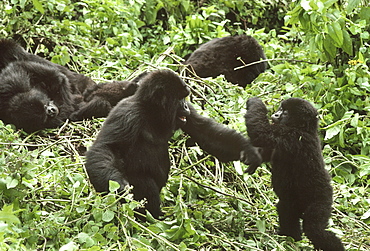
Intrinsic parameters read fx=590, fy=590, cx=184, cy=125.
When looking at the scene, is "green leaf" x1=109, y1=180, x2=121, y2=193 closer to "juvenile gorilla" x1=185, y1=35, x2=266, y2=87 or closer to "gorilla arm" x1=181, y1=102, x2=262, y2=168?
"gorilla arm" x1=181, y1=102, x2=262, y2=168

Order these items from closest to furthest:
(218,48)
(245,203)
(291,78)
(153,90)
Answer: (153,90), (245,203), (291,78), (218,48)

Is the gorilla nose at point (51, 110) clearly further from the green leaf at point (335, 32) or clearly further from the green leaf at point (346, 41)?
the green leaf at point (346, 41)

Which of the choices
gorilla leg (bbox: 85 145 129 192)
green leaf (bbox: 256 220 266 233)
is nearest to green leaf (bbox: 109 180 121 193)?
gorilla leg (bbox: 85 145 129 192)

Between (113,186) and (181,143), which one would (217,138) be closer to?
(181,143)

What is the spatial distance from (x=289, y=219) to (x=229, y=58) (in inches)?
150

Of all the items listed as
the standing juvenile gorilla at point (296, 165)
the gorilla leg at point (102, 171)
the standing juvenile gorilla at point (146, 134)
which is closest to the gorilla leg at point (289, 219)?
the standing juvenile gorilla at point (296, 165)

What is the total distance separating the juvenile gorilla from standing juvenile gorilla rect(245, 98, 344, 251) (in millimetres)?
3060

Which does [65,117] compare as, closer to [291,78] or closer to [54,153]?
[54,153]

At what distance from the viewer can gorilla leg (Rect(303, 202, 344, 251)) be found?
4.64 meters

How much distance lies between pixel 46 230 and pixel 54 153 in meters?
1.62

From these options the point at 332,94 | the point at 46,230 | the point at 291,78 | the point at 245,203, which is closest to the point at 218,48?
the point at 291,78

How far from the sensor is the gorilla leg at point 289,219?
4953mm

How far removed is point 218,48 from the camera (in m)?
8.34

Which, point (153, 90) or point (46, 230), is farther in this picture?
point (153, 90)
